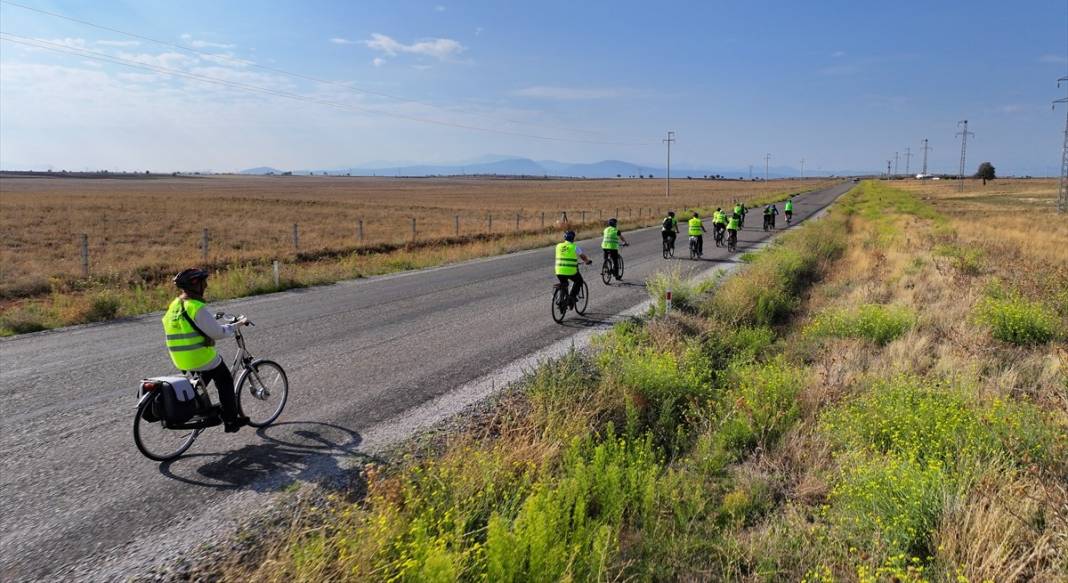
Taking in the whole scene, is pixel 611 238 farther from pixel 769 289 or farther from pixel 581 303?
pixel 769 289

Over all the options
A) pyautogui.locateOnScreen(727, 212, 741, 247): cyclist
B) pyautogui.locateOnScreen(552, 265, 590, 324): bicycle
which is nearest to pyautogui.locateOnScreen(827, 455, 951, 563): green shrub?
pyautogui.locateOnScreen(552, 265, 590, 324): bicycle

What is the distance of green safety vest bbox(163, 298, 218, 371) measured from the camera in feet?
16.2

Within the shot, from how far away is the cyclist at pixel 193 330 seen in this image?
4.94 metres

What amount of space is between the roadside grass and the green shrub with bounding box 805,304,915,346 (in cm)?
58

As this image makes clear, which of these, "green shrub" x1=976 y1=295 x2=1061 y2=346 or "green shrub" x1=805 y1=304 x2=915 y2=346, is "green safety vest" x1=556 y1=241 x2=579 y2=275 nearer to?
"green shrub" x1=805 y1=304 x2=915 y2=346

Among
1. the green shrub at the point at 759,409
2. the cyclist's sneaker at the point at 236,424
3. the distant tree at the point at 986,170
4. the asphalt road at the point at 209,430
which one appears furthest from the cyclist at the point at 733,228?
the distant tree at the point at 986,170

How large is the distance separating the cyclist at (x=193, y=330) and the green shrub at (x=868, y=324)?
839 centimetres

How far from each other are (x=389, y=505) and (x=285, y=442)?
2.12 meters

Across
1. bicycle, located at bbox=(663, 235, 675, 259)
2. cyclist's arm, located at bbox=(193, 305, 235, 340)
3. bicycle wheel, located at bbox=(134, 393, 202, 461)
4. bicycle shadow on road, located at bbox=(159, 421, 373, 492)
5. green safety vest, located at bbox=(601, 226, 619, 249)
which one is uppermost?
green safety vest, located at bbox=(601, 226, 619, 249)

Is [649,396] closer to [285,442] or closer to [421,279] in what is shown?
[285,442]

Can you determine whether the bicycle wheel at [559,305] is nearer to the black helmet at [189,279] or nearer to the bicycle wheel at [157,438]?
the bicycle wheel at [157,438]

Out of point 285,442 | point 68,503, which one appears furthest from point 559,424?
point 68,503

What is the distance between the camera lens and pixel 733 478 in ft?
16.6

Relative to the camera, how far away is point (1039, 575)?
3.54m
